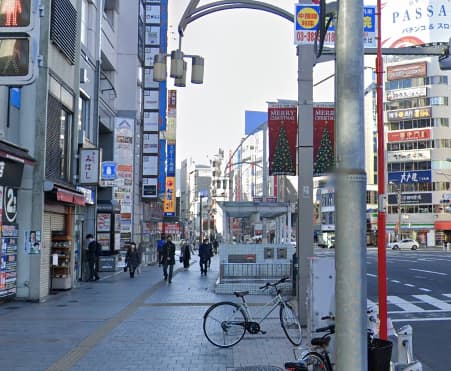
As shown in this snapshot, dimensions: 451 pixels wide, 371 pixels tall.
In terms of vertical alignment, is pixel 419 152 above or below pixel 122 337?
above

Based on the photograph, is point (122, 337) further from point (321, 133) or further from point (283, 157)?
point (321, 133)

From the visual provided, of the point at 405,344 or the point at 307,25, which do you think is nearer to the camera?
the point at 405,344

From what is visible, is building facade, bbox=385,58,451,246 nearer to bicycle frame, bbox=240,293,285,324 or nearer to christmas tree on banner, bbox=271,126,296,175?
christmas tree on banner, bbox=271,126,296,175

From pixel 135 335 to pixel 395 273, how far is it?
791 inches

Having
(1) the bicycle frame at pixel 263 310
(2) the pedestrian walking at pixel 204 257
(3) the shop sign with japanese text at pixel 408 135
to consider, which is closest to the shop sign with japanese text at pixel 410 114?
(3) the shop sign with japanese text at pixel 408 135

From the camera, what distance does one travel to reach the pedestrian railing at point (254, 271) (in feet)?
61.8

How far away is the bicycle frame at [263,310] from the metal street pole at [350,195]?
6077mm

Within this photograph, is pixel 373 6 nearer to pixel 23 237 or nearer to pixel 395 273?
pixel 23 237

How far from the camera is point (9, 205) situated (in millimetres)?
14859

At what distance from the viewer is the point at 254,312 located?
10703mm

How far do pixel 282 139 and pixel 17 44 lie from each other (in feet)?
23.4

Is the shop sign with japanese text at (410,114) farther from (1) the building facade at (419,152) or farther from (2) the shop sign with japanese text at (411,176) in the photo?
(2) the shop sign with japanese text at (411,176)

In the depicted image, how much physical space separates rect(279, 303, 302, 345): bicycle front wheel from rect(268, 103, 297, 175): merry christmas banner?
120 inches

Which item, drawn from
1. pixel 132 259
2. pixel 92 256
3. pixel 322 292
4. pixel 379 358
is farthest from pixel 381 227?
pixel 132 259
